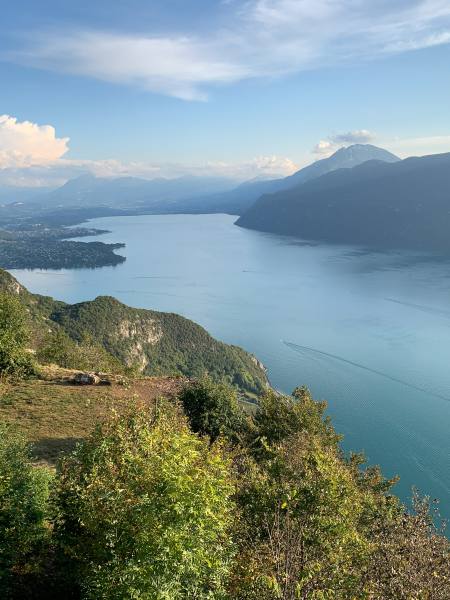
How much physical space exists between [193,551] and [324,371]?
306 feet

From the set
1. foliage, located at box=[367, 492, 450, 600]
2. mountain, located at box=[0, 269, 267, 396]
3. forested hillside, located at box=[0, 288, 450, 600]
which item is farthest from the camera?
mountain, located at box=[0, 269, 267, 396]

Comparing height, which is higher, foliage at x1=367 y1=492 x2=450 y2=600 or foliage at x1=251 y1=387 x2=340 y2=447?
foliage at x1=367 y1=492 x2=450 y2=600

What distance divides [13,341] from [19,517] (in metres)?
21.6

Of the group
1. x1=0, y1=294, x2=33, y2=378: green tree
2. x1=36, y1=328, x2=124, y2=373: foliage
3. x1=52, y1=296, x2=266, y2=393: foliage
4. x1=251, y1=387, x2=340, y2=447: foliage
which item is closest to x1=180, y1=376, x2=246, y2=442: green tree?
x1=251, y1=387, x2=340, y2=447: foliage

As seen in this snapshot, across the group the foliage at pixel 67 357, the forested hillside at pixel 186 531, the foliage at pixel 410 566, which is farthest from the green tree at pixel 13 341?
the foliage at pixel 410 566

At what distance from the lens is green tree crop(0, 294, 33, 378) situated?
99.8ft

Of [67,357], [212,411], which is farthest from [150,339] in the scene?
A: [212,411]

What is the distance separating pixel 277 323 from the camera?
13588cm

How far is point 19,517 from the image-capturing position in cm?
1127

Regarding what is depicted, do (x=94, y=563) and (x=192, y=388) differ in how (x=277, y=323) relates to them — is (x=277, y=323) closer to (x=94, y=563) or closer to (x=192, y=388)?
(x=192, y=388)

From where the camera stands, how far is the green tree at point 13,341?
30.4m

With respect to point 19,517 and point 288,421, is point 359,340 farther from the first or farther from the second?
point 19,517

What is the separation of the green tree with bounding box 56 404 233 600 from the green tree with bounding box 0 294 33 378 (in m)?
21.5

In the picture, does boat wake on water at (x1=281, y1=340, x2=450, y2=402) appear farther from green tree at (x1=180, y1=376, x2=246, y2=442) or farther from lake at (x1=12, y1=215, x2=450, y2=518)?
green tree at (x1=180, y1=376, x2=246, y2=442)
